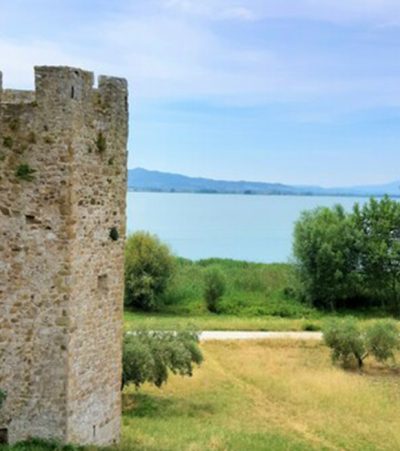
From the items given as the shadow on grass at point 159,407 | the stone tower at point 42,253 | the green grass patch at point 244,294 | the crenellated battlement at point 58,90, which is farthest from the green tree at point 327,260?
the stone tower at point 42,253

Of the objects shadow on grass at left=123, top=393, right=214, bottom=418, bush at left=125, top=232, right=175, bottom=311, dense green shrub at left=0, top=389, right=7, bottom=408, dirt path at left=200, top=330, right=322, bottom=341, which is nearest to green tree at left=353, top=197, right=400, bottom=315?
dirt path at left=200, top=330, right=322, bottom=341

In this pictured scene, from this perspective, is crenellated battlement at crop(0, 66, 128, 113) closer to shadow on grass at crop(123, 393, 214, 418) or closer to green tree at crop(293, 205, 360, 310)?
shadow on grass at crop(123, 393, 214, 418)

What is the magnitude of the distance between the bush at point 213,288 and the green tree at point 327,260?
692 centimetres

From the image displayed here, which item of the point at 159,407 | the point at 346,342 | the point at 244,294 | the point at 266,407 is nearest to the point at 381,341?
the point at 346,342

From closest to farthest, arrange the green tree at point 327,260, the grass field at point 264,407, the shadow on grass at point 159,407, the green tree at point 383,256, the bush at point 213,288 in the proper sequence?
the grass field at point 264,407 → the shadow on grass at point 159,407 → the bush at point 213,288 → the green tree at point 327,260 → the green tree at point 383,256

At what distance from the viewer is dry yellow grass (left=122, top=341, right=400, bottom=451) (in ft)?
59.6

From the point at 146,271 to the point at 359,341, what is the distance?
67.4ft

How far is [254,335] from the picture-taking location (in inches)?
1544

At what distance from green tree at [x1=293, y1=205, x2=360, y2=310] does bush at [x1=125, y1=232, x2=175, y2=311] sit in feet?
35.4

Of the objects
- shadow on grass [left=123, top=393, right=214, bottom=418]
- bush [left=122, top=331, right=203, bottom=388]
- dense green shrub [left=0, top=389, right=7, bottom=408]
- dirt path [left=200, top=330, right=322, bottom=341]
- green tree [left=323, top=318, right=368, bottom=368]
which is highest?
dense green shrub [left=0, top=389, right=7, bottom=408]

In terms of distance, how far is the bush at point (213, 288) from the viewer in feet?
168

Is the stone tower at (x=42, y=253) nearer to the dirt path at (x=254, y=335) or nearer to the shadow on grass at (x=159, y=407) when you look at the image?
the shadow on grass at (x=159, y=407)

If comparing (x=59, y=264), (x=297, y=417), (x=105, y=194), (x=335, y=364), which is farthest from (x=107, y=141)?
(x=335, y=364)

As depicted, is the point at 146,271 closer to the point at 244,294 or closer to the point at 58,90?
the point at 244,294
